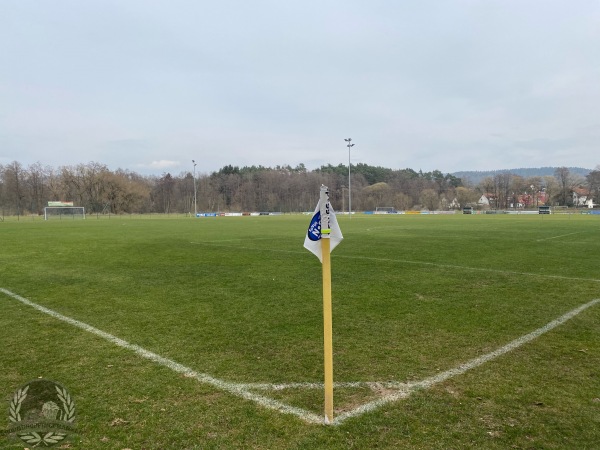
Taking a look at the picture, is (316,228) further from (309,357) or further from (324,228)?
(309,357)

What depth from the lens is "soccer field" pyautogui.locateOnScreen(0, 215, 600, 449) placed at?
11.3ft

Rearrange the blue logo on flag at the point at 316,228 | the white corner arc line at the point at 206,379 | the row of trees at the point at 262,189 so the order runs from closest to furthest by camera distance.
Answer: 1. the blue logo on flag at the point at 316,228
2. the white corner arc line at the point at 206,379
3. the row of trees at the point at 262,189

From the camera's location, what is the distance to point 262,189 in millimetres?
134250

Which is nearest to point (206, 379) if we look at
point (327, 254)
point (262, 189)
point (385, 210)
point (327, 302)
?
point (327, 302)

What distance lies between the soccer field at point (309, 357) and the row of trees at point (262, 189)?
103 metres

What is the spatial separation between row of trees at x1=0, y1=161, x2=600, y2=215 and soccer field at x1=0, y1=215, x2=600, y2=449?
103 metres

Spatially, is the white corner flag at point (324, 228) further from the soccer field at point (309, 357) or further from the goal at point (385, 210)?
the goal at point (385, 210)

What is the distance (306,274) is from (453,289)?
4026mm

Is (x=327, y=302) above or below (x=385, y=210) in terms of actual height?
above

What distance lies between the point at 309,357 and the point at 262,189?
428 ft

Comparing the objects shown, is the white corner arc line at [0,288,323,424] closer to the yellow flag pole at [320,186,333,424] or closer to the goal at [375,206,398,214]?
the yellow flag pole at [320,186,333,424]

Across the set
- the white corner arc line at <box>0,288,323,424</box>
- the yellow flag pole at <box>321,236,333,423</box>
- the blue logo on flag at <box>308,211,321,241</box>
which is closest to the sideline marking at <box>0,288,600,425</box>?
the white corner arc line at <box>0,288,323,424</box>

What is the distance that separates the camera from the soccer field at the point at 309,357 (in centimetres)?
346

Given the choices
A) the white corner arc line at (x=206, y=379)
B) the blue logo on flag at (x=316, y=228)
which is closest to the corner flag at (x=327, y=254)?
the blue logo on flag at (x=316, y=228)
